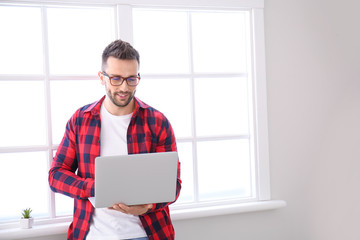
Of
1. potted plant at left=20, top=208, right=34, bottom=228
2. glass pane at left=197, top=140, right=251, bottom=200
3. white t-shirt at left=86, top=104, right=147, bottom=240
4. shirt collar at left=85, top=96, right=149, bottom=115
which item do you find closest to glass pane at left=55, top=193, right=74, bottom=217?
potted plant at left=20, top=208, right=34, bottom=228

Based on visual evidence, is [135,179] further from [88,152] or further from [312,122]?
[312,122]

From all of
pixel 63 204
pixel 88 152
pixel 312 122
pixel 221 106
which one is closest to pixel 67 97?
pixel 88 152

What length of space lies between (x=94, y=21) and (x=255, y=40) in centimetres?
110

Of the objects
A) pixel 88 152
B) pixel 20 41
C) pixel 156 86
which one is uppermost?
pixel 20 41

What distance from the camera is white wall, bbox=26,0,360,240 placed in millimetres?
2908

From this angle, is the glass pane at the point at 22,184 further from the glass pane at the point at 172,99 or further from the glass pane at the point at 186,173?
the glass pane at the point at 186,173

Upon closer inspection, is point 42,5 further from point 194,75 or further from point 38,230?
point 38,230

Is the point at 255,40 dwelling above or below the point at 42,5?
below

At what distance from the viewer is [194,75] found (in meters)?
2.76

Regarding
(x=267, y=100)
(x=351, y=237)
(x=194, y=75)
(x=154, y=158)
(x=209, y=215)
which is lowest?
(x=351, y=237)

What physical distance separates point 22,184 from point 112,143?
2.35 ft

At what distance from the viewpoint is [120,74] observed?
2057mm

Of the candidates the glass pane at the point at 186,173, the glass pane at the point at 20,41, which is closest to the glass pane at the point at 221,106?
the glass pane at the point at 186,173

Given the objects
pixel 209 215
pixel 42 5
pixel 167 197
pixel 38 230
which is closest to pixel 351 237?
pixel 209 215
